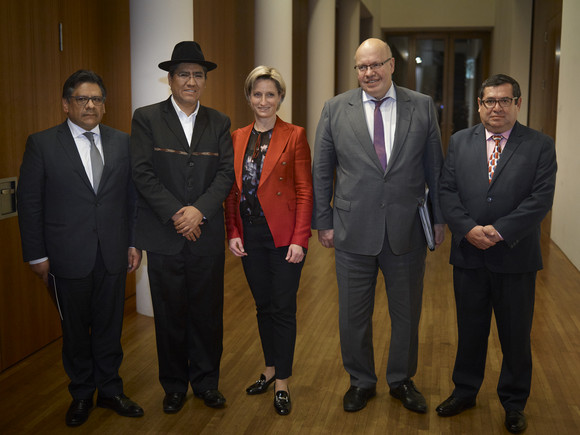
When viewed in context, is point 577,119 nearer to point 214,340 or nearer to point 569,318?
point 569,318

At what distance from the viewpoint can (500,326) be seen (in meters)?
2.88

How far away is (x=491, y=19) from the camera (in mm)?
13023

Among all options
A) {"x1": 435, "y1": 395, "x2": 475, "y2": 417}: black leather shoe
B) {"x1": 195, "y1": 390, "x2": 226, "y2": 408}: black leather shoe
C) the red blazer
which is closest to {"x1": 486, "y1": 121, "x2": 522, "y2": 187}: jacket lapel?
the red blazer

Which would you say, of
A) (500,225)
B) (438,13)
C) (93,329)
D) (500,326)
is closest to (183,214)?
(93,329)

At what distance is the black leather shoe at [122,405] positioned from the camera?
9.61ft

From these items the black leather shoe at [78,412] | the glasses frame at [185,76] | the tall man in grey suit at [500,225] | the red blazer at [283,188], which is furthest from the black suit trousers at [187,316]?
the tall man in grey suit at [500,225]

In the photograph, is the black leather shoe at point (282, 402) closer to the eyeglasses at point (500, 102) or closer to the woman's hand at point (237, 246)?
the woman's hand at point (237, 246)

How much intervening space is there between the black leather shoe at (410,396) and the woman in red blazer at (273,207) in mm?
536

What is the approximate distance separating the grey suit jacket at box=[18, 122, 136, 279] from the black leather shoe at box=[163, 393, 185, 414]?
675 millimetres

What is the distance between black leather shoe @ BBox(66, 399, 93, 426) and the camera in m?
2.85

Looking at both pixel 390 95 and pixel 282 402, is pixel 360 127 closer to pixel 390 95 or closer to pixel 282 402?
pixel 390 95

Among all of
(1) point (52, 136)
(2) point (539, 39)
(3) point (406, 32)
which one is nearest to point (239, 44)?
(1) point (52, 136)

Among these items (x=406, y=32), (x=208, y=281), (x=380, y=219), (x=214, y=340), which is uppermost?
(x=406, y=32)

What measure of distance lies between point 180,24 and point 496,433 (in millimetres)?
3136
